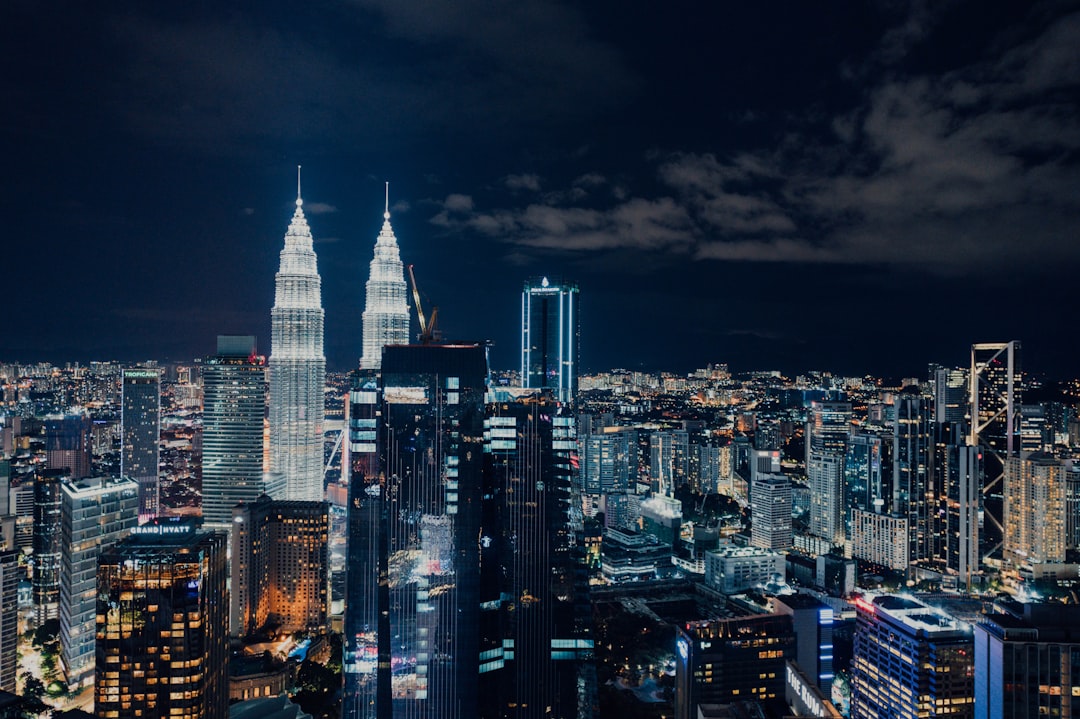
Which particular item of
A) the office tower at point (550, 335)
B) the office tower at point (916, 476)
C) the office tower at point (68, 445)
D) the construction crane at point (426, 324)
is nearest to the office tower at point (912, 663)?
the construction crane at point (426, 324)

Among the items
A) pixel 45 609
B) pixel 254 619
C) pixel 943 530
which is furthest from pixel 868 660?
pixel 45 609

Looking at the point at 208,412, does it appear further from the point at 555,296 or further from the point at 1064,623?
the point at 1064,623

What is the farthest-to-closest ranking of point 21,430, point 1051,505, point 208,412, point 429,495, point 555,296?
1. point 555,296
2. point 208,412
3. point 21,430
4. point 1051,505
5. point 429,495

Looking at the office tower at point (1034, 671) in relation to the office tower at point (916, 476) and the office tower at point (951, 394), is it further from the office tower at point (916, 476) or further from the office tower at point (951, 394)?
the office tower at point (951, 394)

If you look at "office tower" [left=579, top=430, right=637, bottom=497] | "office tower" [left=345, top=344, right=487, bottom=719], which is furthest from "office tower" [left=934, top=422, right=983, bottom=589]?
"office tower" [left=345, top=344, right=487, bottom=719]

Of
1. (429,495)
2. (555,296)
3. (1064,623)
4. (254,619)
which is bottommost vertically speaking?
(254,619)

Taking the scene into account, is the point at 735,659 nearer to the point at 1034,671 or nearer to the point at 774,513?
the point at 1034,671
